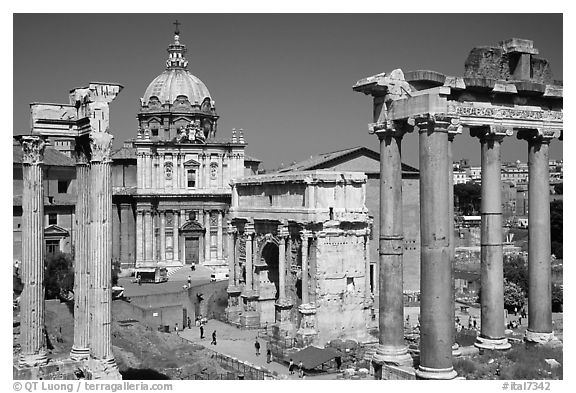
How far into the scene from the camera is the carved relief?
741 inches

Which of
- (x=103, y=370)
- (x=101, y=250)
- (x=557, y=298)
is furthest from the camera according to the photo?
(x=557, y=298)

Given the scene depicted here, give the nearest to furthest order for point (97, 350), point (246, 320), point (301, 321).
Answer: point (97, 350) → point (301, 321) → point (246, 320)

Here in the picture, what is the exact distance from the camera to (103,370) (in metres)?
17.5

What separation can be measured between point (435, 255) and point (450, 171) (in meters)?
2.06

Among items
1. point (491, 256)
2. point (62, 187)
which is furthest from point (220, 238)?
point (491, 256)

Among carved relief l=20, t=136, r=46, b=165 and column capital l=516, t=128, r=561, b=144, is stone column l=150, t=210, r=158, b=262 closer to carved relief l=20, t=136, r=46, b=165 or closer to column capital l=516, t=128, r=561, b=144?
carved relief l=20, t=136, r=46, b=165

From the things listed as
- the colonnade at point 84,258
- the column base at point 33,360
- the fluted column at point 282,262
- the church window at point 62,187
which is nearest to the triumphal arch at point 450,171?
the colonnade at point 84,258

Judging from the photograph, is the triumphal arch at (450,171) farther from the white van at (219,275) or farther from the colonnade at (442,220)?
the white van at (219,275)

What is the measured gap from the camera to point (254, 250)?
4012 centimetres

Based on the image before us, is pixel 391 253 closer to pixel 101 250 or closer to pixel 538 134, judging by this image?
pixel 538 134

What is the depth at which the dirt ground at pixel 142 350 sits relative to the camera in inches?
939
